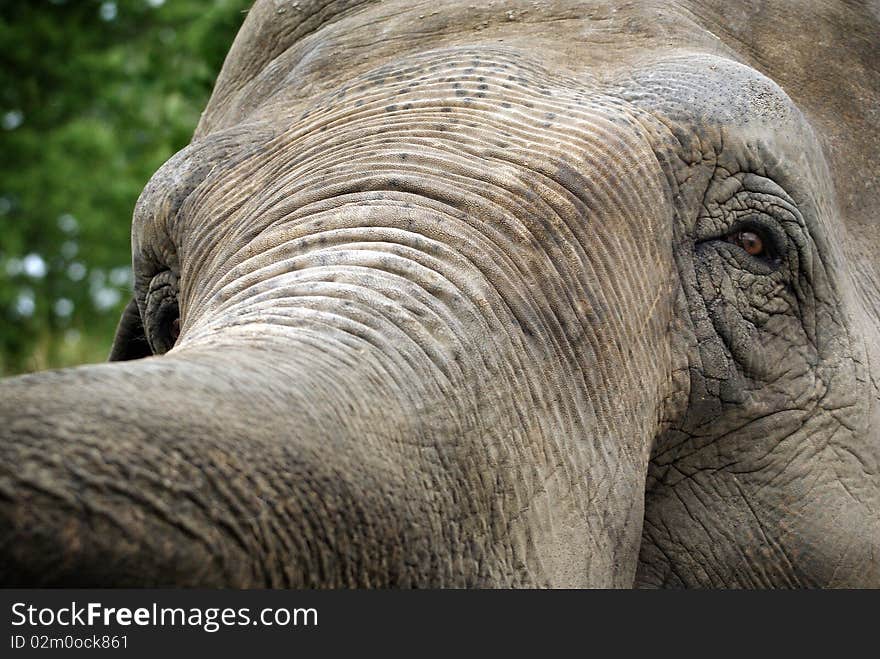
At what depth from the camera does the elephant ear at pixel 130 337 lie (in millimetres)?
4406

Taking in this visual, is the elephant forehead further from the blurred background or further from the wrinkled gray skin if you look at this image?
the blurred background

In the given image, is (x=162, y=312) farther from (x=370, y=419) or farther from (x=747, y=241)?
(x=370, y=419)

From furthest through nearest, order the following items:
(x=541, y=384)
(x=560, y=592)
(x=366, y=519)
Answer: (x=541, y=384), (x=560, y=592), (x=366, y=519)

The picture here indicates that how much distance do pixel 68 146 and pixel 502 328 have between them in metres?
→ 16.5

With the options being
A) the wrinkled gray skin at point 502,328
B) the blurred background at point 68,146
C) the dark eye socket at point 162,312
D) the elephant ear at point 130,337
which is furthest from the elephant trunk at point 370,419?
the blurred background at point 68,146

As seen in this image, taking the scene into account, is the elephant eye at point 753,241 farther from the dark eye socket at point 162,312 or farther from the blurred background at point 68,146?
the blurred background at point 68,146

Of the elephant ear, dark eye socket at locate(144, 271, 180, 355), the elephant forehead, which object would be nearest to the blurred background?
the elephant ear

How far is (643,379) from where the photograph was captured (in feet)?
10.1

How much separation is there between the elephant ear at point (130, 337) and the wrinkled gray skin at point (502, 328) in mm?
499

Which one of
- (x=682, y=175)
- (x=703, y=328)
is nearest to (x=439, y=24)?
(x=682, y=175)

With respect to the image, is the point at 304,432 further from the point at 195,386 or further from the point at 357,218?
the point at 357,218

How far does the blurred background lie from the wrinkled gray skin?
13.3 meters

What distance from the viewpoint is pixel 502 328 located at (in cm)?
276

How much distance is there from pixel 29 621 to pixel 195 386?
381mm
